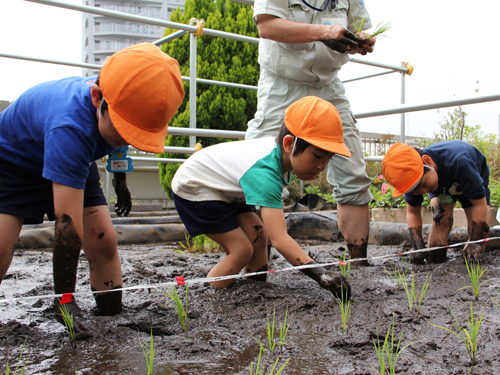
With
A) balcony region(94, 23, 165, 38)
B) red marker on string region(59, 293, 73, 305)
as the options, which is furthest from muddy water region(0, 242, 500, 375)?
balcony region(94, 23, 165, 38)

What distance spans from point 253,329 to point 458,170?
6.43 feet

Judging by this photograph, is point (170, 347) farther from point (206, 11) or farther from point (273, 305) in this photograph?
point (206, 11)

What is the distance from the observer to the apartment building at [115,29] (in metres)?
50.4

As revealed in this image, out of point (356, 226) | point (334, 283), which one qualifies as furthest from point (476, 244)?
point (334, 283)

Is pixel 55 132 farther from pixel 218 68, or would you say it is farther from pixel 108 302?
pixel 218 68

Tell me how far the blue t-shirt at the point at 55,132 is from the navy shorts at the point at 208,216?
2.21 feet

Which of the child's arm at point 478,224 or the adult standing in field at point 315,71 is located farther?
the child's arm at point 478,224

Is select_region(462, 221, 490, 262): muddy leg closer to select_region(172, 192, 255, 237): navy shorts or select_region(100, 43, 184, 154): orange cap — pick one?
select_region(172, 192, 255, 237): navy shorts

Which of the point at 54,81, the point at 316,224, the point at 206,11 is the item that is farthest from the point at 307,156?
the point at 206,11

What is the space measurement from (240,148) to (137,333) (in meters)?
1.06

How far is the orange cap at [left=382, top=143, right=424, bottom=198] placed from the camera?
2.70m

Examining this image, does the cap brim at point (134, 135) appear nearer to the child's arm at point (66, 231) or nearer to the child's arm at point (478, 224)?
the child's arm at point (66, 231)

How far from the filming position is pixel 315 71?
2523mm

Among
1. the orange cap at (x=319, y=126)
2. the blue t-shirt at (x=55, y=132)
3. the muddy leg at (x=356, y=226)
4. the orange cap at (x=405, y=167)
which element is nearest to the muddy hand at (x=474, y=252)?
the orange cap at (x=405, y=167)
